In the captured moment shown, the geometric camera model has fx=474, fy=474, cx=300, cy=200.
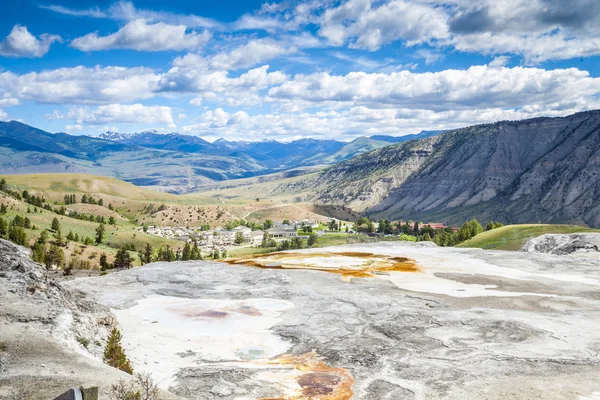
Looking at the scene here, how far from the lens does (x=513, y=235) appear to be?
108062 mm

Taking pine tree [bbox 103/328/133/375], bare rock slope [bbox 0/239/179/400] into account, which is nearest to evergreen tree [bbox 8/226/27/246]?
bare rock slope [bbox 0/239/179/400]

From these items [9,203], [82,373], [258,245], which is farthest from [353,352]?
[9,203]

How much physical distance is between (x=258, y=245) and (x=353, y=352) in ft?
557

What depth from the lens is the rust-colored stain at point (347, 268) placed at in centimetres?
5997

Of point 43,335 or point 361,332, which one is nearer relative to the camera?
point 43,335

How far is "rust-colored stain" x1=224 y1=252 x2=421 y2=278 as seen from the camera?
59969 millimetres

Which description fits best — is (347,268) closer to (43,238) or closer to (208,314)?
(208,314)

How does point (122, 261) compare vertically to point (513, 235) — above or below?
below

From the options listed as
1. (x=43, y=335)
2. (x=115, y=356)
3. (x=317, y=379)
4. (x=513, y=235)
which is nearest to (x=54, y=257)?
(x=115, y=356)

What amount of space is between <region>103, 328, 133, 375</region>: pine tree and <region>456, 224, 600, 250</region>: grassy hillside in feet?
Answer: 281

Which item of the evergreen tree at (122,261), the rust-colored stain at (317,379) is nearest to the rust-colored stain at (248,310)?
the rust-colored stain at (317,379)

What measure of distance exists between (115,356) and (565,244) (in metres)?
75.6

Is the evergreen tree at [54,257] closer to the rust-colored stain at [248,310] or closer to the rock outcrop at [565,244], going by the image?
the rust-colored stain at [248,310]

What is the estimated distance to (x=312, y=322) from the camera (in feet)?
115
